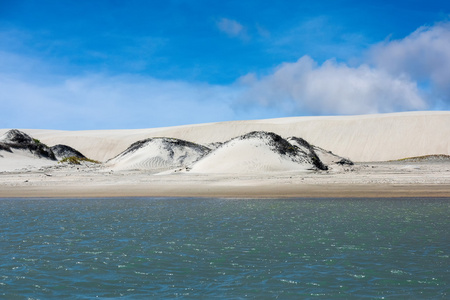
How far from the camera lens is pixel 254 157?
2816 cm

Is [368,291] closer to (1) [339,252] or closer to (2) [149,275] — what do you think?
(1) [339,252]

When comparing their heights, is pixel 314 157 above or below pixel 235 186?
above

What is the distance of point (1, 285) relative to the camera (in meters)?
6.59

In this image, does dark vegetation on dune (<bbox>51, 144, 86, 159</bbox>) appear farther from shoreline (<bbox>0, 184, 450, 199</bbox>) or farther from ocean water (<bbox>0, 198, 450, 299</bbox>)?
ocean water (<bbox>0, 198, 450, 299</bbox>)

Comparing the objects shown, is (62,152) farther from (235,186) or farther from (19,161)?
(235,186)

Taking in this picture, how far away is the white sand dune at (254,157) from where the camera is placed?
27.2m

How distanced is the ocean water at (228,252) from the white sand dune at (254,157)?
12626 millimetres

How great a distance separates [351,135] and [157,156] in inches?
1932

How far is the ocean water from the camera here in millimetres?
6328

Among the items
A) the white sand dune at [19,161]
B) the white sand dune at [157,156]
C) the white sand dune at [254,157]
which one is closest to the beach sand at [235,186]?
the white sand dune at [254,157]

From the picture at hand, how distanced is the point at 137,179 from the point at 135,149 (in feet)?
49.9

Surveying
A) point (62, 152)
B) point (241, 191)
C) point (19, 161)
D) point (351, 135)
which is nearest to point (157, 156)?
point (19, 161)

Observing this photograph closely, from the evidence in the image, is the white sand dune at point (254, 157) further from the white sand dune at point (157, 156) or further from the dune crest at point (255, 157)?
the white sand dune at point (157, 156)

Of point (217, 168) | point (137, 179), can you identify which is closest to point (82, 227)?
point (137, 179)
